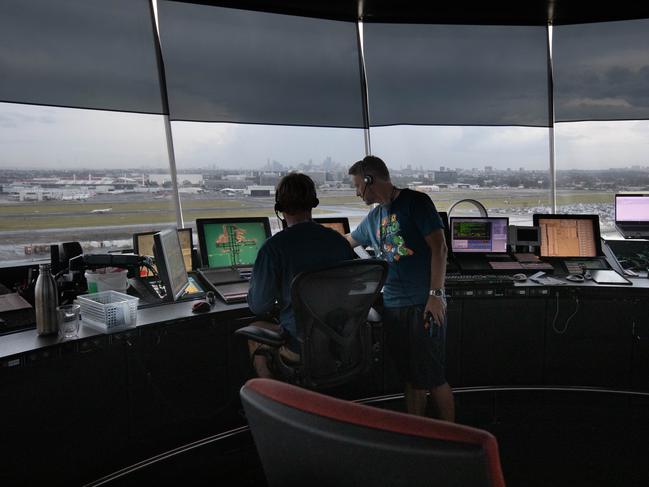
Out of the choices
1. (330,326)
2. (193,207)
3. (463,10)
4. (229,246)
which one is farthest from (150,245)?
(193,207)

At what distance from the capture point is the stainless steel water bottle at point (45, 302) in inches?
77.2

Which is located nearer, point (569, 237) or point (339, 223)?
point (569, 237)

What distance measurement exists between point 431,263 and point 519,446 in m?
1.19

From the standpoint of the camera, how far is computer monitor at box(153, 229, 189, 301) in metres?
2.41

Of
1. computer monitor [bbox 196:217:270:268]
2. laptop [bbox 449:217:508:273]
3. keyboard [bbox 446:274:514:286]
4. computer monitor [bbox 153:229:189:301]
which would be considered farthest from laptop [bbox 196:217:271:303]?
laptop [bbox 449:217:508:273]

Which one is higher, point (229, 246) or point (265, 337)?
point (229, 246)

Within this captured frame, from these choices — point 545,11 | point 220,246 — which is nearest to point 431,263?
point 220,246

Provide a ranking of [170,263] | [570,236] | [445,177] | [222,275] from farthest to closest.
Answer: [445,177] → [570,236] → [222,275] → [170,263]

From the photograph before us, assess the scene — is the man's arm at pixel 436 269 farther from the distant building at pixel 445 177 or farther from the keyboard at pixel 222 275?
the distant building at pixel 445 177

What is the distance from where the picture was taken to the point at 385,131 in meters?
4.59

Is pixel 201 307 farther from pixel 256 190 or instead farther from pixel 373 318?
pixel 256 190

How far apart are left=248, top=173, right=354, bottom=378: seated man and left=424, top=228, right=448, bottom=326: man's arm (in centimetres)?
44

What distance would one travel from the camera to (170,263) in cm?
251

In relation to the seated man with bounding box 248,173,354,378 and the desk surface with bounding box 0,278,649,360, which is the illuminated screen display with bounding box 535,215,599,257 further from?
the seated man with bounding box 248,173,354,378
